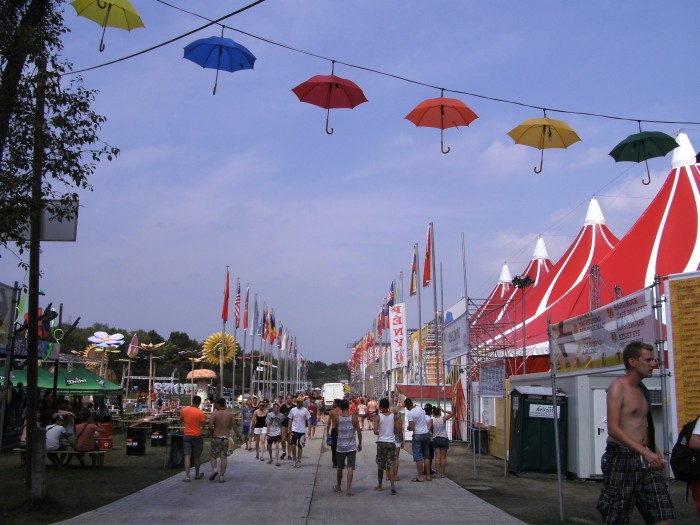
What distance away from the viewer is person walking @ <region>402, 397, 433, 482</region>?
48.7 ft

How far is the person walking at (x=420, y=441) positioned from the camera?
14.8 meters

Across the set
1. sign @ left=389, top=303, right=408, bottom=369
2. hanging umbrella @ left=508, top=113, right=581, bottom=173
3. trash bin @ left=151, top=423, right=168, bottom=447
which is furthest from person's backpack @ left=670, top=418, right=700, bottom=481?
sign @ left=389, top=303, right=408, bottom=369

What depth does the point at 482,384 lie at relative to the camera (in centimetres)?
1827

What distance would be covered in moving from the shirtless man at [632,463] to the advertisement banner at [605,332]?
15.9ft

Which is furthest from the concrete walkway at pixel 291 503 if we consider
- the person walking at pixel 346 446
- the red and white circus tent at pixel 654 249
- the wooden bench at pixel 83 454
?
the red and white circus tent at pixel 654 249

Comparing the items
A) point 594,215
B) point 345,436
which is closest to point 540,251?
point 594,215

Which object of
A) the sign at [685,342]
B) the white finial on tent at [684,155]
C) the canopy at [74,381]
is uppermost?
the white finial on tent at [684,155]

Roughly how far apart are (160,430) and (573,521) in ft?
48.5

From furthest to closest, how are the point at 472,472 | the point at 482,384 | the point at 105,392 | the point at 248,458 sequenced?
the point at 105,392
the point at 248,458
the point at 482,384
the point at 472,472

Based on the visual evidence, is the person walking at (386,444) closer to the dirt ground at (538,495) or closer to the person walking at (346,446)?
the person walking at (346,446)

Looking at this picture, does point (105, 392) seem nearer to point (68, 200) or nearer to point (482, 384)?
point (482, 384)

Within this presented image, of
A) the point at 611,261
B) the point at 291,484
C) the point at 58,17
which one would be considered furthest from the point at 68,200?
the point at 611,261

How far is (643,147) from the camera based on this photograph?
38.5ft

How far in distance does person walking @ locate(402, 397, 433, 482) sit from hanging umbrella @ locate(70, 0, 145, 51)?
9.21 m
